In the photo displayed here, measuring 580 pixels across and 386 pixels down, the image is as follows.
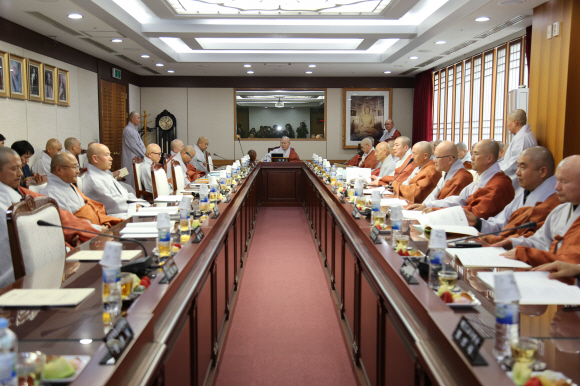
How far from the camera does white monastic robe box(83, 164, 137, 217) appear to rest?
409cm

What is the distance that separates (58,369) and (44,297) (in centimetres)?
57

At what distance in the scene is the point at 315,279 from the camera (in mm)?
4047

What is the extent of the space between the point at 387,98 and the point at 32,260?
966 cm

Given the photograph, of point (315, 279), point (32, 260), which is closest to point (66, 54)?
point (315, 279)

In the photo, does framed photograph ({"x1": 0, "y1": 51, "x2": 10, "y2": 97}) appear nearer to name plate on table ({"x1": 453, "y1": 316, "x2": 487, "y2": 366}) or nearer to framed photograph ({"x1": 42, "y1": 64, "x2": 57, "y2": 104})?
framed photograph ({"x1": 42, "y1": 64, "x2": 57, "y2": 104})

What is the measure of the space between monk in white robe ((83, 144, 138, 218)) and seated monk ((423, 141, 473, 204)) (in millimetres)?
2588

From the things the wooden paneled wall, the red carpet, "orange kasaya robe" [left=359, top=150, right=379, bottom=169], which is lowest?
the red carpet

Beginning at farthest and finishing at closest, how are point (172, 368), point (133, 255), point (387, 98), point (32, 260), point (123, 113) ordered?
point (387, 98) < point (123, 113) < point (32, 260) < point (133, 255) < point (172, 368)

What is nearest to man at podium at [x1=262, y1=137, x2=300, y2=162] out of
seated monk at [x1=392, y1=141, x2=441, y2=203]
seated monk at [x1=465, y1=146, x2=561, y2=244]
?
seated monk at [x1=392, y1=141, x2=441, y2=203]

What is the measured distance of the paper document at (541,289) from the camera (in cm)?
139

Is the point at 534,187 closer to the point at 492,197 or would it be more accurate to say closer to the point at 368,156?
the point at 492,197

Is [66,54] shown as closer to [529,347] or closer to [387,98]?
[387,98]

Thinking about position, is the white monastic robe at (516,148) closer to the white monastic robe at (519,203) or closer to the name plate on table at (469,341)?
the white monastic robe at (519,203)

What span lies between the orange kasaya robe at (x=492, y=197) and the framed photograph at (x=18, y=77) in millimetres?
5198
